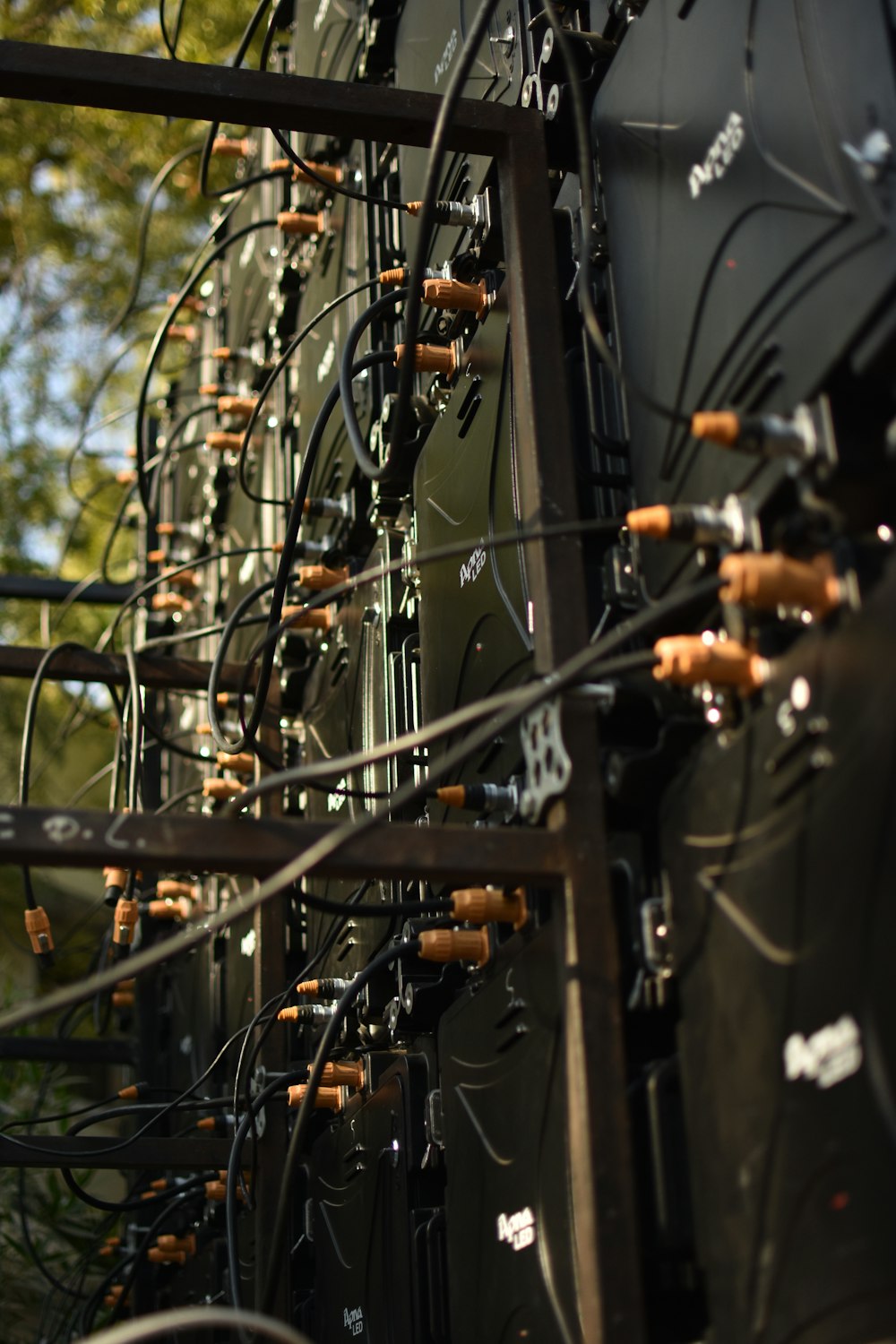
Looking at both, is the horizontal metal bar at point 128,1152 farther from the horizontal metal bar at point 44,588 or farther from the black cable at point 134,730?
the horizontal metal bar at point 44,588

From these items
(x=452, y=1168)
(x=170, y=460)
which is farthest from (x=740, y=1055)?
(x=170, y=460)

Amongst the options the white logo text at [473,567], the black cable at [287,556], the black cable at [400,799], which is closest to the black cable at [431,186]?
the white logo text at [473,567]

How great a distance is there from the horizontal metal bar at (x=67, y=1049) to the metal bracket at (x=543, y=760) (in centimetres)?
251

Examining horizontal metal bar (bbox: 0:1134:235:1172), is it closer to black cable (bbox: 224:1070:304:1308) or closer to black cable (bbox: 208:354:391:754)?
black cable (bbox: 224:1070:304:1308)

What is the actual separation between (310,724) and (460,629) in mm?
1086

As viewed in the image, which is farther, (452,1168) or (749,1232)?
(452,1168)

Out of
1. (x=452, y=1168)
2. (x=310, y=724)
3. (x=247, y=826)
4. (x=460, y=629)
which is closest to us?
(x=247, y=826)

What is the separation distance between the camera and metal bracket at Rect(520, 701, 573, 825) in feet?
4.81

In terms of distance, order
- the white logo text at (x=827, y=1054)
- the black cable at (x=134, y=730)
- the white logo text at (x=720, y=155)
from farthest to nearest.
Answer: the black cable at (x=134, y=730) < the white logo text at (x=720, y=155) < the white logo text at (x=827, y=1054)

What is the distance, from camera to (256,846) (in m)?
1.37

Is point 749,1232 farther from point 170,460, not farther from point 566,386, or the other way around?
point 170,460

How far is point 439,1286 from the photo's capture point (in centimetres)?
199

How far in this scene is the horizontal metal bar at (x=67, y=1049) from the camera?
4.02m

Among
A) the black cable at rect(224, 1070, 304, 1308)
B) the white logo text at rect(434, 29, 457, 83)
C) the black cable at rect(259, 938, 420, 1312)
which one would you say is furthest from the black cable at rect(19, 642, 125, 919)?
the white logo text at rect(434, 29, 457, 83)
